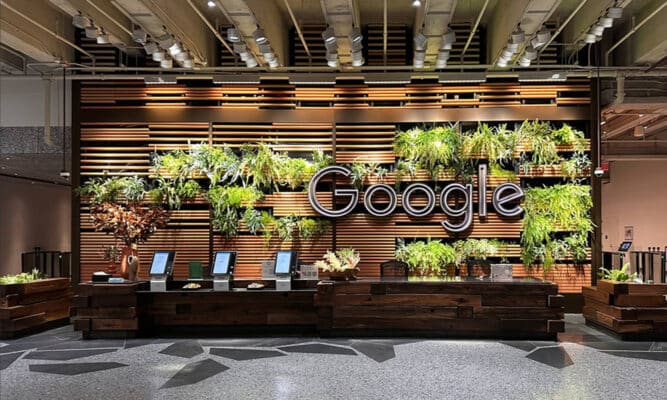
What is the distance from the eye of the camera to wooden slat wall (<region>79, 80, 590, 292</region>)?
9906 millimetres

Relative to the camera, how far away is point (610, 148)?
16141mm

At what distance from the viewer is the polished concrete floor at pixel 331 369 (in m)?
5.10

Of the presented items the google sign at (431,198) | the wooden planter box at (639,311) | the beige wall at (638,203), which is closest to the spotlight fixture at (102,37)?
the google sign at (431,198)

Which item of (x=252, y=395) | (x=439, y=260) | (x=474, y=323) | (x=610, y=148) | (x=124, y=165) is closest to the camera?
(x=252, y=395)

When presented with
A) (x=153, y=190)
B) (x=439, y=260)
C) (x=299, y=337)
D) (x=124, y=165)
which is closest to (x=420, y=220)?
(x=439, y=260)

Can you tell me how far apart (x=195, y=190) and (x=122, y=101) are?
2.20 meters

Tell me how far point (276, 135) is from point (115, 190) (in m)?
2.95

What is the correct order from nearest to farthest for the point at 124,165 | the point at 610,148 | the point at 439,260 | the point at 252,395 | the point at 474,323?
the point at 252,395 < the point at 474,323 < the point at 439,260 < the point at 124,165 < the point at 610,148

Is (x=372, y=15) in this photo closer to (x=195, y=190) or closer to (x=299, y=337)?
(x=195, y=190)

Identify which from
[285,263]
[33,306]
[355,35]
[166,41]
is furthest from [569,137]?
[33,306]

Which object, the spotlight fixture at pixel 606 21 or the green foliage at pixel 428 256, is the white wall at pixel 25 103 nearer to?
the green foliage at pixel 428 256

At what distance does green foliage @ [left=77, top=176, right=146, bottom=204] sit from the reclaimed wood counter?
405 cm

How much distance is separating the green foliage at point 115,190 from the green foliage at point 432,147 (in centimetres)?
460

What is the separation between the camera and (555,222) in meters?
9.55
